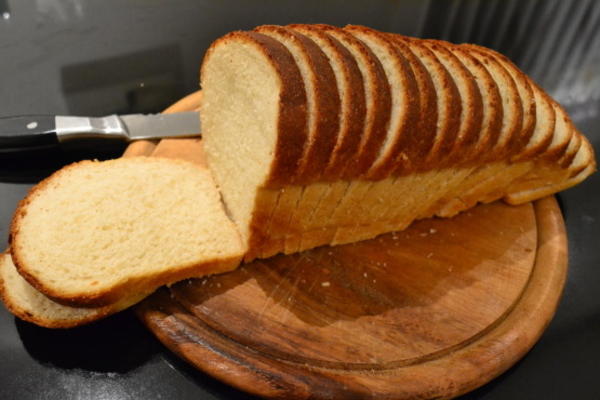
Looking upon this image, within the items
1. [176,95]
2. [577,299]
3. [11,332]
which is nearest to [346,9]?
[176,95]

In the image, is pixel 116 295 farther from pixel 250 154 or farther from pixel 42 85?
pixel 42 85

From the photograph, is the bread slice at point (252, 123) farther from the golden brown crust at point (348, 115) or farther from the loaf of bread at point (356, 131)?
the golden brown crust at point (348, 115)

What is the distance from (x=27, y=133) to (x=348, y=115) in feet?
5.39

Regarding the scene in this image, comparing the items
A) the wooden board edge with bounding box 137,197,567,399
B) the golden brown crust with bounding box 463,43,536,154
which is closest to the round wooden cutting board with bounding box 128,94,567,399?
the wooden board edge with bounding box 137,197,567,399

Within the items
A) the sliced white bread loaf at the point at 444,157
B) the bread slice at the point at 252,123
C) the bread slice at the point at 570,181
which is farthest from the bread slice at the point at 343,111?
the bread slice at the point at 570,181

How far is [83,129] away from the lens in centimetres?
260

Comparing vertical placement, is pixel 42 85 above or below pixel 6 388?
above

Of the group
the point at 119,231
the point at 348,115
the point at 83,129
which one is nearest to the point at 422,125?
the point at 348,115

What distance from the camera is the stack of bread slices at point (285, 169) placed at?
2.01 metres

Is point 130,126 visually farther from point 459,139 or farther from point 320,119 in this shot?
point 459,139

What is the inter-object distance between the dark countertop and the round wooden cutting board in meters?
0.15

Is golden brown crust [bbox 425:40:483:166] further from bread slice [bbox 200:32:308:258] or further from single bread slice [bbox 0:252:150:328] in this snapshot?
single bread slice [bbox 0:252:150:328]

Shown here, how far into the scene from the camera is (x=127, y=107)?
3.19 meters

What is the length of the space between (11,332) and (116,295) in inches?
19.1
